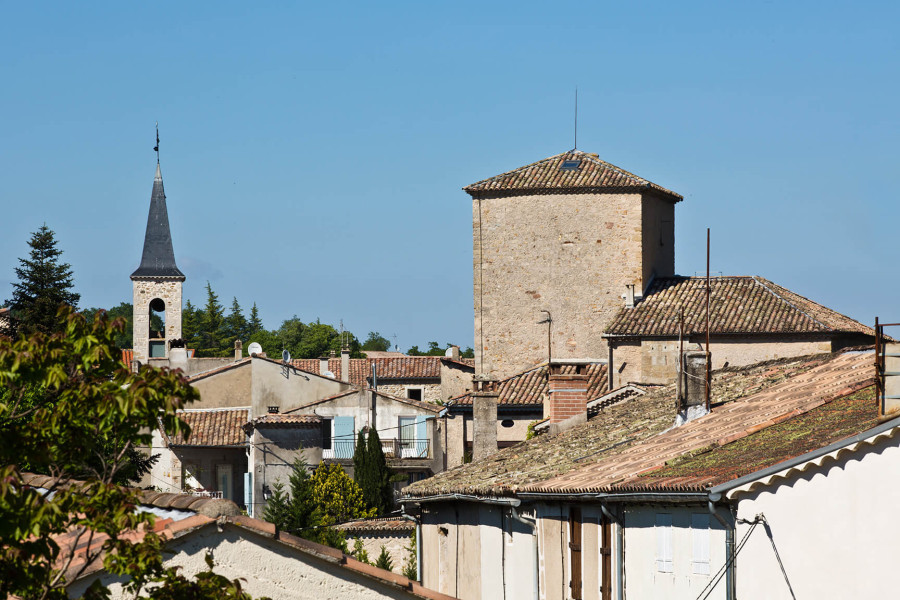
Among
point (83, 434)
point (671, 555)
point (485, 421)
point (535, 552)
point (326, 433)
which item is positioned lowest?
point (326, 433)

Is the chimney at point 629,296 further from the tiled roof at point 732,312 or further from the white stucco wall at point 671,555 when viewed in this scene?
the white stucco wall at point 671,555

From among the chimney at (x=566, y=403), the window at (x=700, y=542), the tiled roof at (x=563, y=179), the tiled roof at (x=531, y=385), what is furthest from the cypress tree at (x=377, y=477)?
the window at (x=700, y=542)

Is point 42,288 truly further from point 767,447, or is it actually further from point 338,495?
point 767,447

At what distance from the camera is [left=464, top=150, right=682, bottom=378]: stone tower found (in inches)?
1524

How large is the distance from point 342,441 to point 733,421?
32250 mm

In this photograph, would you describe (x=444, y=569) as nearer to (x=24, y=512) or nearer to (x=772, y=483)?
(x=772, y=483)

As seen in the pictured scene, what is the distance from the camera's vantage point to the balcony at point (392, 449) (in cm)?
4722

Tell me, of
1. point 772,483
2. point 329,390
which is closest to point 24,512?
point 772,483

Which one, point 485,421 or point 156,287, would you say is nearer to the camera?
point 485,421

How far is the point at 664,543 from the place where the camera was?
43.7 feet

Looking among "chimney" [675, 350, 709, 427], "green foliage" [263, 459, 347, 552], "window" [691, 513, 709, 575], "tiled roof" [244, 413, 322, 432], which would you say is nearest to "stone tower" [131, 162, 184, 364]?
"tiled roof" [244, 413, 322, 432]

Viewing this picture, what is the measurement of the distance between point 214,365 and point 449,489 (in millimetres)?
41857

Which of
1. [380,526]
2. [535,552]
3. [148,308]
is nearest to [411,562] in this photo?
[380,526]

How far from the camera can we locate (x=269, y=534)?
31.9 feet
